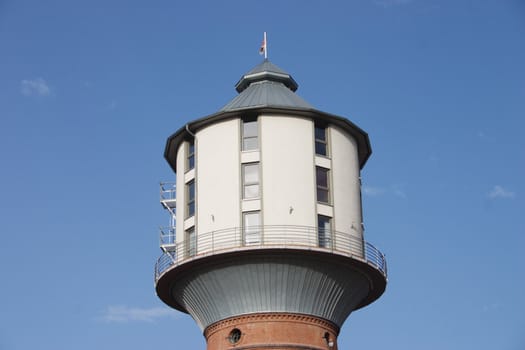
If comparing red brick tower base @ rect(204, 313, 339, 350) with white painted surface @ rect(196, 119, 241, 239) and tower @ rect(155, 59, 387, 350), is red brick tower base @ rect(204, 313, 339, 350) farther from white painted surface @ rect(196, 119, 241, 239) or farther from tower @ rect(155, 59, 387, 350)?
white painted surface @ rect(196, 119, 241, 239)

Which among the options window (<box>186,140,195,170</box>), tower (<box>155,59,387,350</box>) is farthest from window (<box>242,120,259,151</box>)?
window (<box>186,140,195,170</box>)

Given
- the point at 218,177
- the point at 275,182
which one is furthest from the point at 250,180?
the point at 218,177

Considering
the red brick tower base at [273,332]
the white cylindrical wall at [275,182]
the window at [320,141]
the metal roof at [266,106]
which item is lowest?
the red brick tower base at [273,332]

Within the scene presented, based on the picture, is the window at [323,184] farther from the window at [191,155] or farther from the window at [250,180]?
the window at [191,155]

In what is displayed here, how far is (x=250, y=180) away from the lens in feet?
101

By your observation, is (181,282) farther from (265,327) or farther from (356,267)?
(356,267)

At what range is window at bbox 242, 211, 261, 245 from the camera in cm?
3003

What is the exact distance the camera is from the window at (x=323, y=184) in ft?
102

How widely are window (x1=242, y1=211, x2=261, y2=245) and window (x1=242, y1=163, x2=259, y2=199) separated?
646 millimetres

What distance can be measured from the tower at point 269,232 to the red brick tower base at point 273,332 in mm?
34

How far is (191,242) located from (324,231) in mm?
4580

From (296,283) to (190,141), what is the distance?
6.79 metres

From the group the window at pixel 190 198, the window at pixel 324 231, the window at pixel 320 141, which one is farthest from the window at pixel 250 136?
the window at pixel 324 231

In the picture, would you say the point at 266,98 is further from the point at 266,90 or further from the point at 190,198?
the point at 190,198
